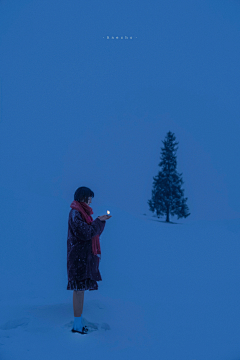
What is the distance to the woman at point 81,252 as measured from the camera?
407 cm

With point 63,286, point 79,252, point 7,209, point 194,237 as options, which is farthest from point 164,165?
point 79,252

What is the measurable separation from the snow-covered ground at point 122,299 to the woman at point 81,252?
1.88 ft

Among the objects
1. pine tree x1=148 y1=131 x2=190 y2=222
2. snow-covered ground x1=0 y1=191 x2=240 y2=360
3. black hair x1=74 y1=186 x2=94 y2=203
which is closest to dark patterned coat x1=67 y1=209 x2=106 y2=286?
black hair x1=74 y1=186 x2=94 y2=203

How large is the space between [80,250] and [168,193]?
744 inches

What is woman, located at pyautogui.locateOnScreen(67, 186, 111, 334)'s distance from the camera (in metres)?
4.07

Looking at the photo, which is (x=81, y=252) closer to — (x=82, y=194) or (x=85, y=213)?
(x=85, y=213)

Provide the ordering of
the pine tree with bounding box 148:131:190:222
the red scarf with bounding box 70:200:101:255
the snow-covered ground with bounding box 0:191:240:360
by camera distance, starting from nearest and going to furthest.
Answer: the snow-covered ground with bounding box 0:191:240:360
the red scarf with bounding box 70:200:101:255
the pine tree with bounding box 148:131:190:222

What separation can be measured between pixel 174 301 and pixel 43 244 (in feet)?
17.2

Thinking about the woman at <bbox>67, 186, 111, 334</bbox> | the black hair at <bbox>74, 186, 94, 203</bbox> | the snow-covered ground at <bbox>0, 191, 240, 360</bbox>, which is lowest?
the snow-covered ground at <bbox>0, 191, 240, 360</bbox>

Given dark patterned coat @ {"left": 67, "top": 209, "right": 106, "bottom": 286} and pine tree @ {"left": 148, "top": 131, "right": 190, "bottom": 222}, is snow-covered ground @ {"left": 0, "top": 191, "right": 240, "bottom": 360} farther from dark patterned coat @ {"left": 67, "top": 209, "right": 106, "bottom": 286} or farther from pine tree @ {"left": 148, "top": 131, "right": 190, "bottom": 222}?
pine tree @ {"left": 148, "top": 131, "right": 190, "bottom": 222}

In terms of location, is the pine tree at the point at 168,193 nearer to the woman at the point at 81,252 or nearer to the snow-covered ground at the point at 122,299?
the snow-covered ground at the point at 122,299

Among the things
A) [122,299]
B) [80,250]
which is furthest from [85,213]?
[122,299]

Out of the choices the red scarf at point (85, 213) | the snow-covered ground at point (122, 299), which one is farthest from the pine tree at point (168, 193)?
the red scarf at point (85, 213)

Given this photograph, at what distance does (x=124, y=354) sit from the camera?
12.8 feet
